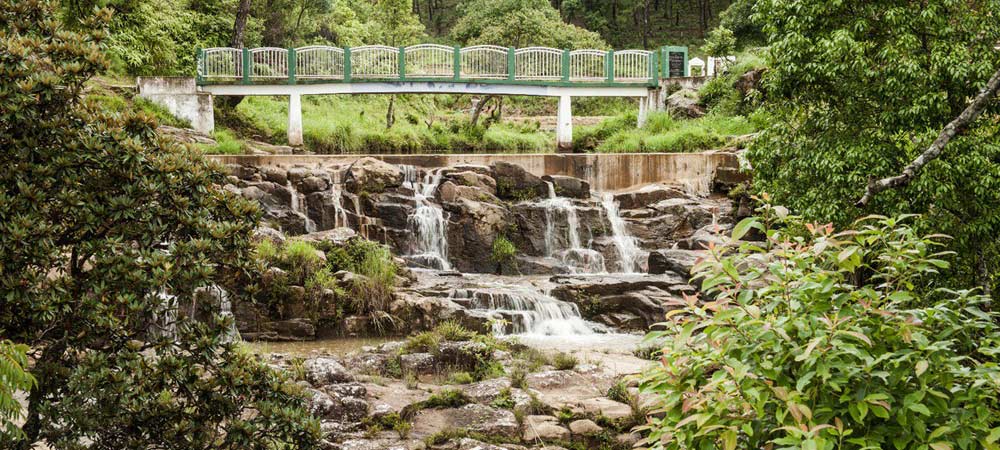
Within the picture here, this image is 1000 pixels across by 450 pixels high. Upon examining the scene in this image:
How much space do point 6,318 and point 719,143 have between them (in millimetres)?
22078

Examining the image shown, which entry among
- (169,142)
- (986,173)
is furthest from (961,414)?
(986,173)

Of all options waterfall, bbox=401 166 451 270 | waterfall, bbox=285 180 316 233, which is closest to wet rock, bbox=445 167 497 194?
waterfall, bbox=401 166 451 270

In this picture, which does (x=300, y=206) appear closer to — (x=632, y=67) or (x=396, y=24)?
(x=632, y=67)

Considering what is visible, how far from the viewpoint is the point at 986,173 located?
9.89m

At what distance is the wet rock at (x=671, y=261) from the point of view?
1712cm

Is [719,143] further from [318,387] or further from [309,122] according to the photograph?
[318,387]

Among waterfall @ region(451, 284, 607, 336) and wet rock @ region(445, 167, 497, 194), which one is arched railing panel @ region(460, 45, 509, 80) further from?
waterfall @ region(451, 284, 607, 336)

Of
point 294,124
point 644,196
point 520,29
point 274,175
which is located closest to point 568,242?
point 644,196

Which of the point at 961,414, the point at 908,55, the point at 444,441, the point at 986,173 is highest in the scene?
the point at 908,55

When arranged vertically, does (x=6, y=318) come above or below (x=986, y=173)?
below

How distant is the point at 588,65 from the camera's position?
28000 millimetres

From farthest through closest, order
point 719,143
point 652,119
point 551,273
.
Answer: point 652,119 < point 719,143 < point 551,273

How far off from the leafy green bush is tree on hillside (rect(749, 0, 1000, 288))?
20.7ft

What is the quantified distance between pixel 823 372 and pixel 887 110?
319 inches
